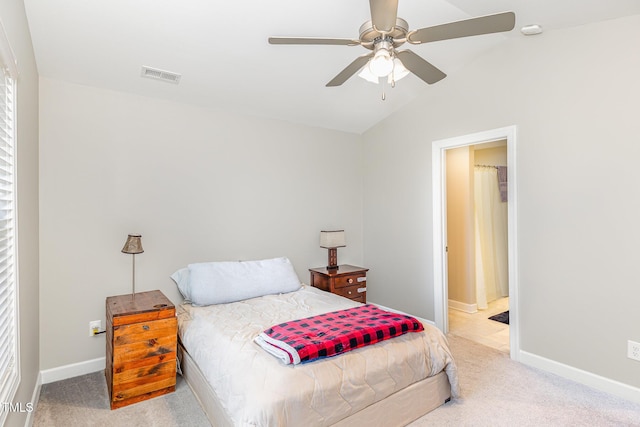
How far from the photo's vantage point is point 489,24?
172 centimetres

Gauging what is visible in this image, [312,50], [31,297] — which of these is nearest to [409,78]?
[312,50]

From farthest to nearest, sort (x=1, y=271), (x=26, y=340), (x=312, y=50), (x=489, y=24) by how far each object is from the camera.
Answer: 1. (x=312, y=50)
2. (x=26, y=340)
3. (x=489, y=24)
4. (x=1, y=271)

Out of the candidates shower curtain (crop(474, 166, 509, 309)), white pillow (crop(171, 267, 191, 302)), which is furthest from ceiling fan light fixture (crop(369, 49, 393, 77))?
shower curtain (crop(474, 166, 509, 309))

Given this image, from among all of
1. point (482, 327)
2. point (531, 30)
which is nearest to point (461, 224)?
point (482, 327)

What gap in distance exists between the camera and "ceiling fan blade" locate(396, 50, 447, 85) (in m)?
2.08

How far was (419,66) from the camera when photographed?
217 centimetres

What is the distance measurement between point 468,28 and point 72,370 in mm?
3629

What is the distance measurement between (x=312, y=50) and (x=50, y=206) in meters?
2.40

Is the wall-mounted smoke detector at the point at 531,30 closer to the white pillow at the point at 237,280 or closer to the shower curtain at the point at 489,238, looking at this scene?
the shower curtain at the point at 489,238

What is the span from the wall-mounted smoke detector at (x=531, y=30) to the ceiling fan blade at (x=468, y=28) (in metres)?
1.28

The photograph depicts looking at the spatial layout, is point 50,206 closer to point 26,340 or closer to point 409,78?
point 26,340

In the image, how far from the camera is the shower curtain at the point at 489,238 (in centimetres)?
472

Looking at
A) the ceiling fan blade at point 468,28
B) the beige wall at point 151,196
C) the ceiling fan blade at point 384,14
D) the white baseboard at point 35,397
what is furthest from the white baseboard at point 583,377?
the white baseboard at point 35,397

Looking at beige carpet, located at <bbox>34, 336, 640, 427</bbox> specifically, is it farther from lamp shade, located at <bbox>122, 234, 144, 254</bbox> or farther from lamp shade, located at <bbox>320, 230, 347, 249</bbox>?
lamp shade, located at <bbox>320, 230, 347, 249</bbox>
